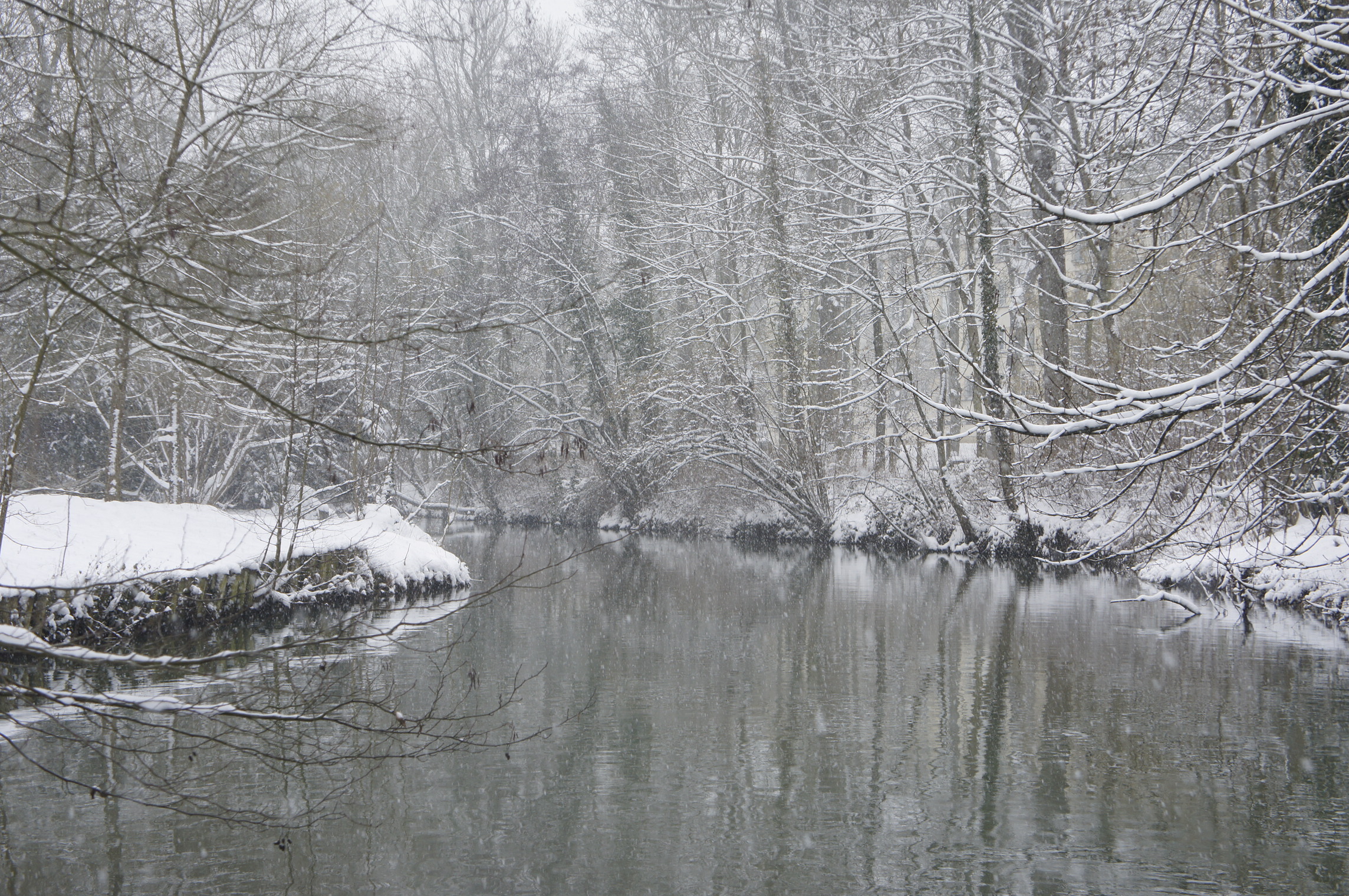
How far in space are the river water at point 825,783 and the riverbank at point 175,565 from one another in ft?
7.08

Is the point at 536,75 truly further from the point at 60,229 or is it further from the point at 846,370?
the point at 60,229

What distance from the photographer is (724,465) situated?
89.7 ft

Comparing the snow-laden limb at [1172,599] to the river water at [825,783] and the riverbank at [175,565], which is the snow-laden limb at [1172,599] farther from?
the riverbank at [175,565]

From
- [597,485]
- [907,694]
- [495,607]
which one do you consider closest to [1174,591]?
[907,694]

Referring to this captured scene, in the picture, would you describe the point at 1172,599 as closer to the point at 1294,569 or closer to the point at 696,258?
the point at 1294,569

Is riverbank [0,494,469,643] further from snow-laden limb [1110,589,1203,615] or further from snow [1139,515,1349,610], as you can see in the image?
snow [1139,515,1349,610]

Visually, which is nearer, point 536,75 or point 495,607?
point 495,607

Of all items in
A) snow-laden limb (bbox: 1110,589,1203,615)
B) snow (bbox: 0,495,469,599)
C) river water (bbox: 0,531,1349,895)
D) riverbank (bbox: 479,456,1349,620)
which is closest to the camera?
river water (bbox: 0,531,1349,895)

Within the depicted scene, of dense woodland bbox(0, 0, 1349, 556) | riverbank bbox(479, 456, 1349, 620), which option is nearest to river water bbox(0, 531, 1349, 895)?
riverbank bbox(479, 456, 1349, 620)

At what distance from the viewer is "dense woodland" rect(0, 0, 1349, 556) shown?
6.46m

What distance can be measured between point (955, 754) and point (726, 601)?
833cm

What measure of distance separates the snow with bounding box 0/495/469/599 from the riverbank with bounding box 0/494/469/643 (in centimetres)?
2

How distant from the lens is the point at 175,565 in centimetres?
1231

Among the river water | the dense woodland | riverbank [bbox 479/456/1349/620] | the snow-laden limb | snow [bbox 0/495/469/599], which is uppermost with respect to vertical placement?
the dense woodland
